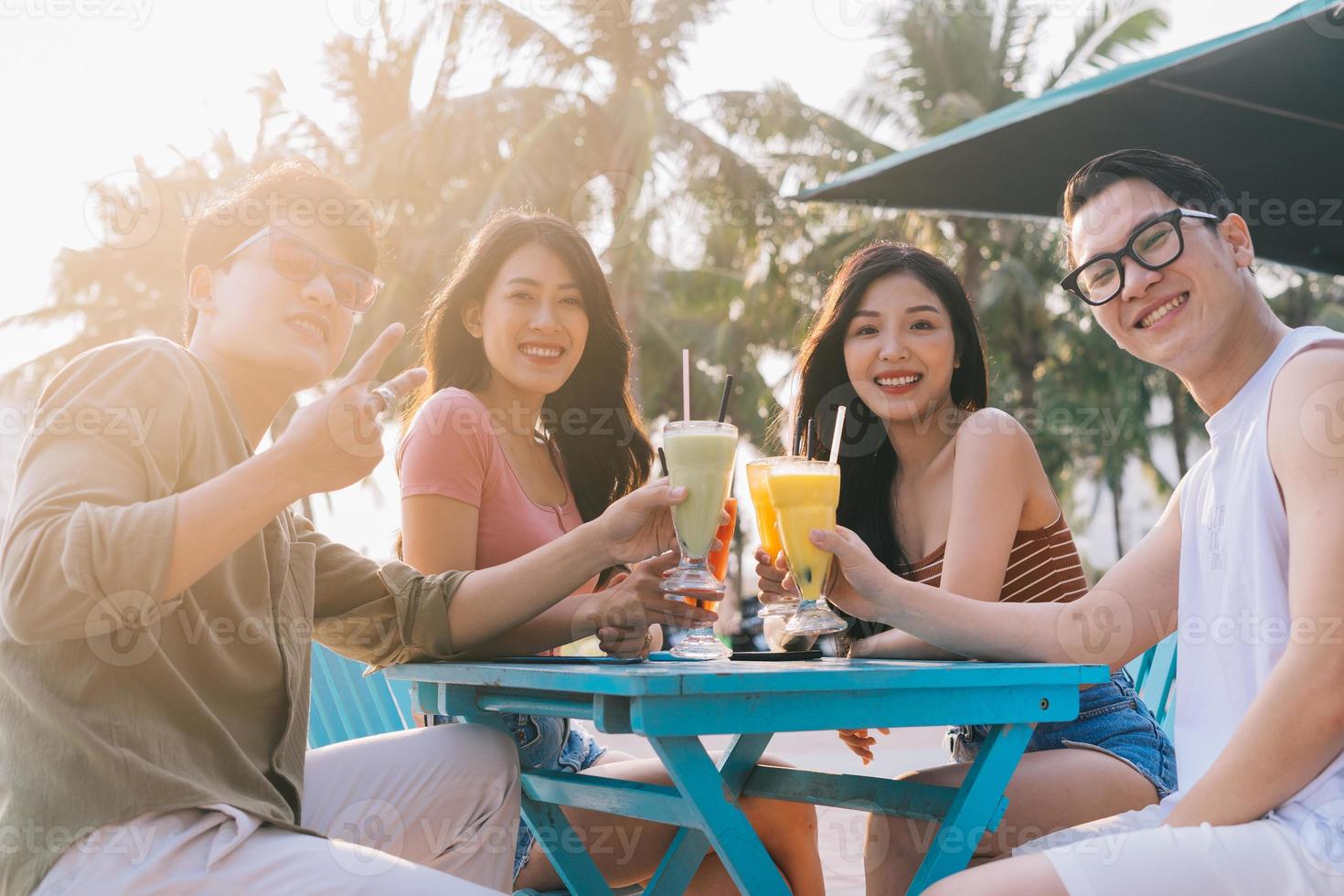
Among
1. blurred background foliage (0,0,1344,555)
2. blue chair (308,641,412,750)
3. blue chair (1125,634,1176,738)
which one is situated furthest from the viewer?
blurred background foliage (0,0,1344,555)

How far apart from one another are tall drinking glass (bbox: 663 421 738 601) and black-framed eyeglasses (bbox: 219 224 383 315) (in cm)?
68

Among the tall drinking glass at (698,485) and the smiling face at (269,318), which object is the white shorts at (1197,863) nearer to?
the tall drinking glass at (698,485)

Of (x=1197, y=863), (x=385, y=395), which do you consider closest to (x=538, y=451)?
(x=385, y=395)

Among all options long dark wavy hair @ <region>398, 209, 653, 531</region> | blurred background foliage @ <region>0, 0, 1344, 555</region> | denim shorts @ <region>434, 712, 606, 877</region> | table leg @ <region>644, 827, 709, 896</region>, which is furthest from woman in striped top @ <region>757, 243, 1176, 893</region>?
blurred background foliage @ <region>0, 0, 1344, 555</region>

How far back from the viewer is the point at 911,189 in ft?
16.1

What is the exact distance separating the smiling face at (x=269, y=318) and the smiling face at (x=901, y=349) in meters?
1.53

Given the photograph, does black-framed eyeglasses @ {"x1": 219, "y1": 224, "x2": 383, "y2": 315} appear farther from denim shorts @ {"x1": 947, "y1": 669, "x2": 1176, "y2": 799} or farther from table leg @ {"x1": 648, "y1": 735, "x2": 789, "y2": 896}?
denim shorts @ {"x1": 947, "y1": 669, "x2": 1176, "y2": 799}

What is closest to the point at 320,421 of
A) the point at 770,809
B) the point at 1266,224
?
the point at 770,809

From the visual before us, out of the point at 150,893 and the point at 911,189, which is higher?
the point at 911,189

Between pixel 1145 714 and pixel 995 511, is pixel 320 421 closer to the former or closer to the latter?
pixel 995 511

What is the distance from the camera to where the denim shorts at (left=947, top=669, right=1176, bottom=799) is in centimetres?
259

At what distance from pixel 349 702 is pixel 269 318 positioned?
1866mm

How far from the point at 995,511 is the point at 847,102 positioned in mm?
22059

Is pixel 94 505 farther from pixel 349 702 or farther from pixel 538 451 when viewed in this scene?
pixel 349 702
